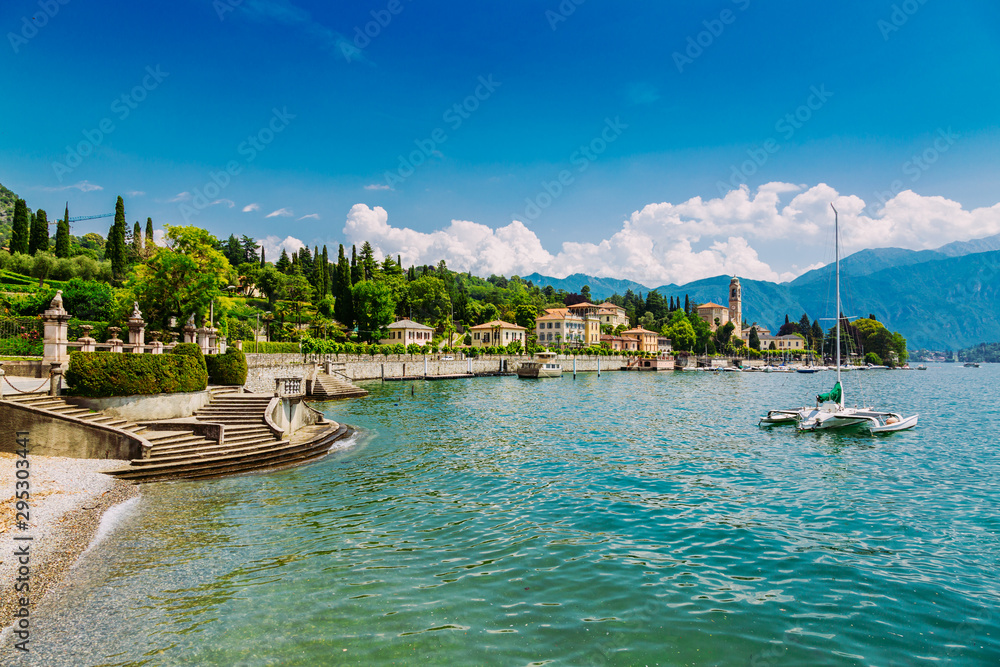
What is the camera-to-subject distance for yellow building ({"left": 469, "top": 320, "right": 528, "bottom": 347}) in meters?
101

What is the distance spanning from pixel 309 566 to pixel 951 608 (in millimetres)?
10560

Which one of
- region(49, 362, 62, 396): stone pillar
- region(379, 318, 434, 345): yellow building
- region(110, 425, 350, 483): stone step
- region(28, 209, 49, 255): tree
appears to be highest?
region(28, 209, 49, 255): tree

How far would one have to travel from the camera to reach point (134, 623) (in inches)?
266

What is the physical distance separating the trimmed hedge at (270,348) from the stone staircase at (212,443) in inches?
1463

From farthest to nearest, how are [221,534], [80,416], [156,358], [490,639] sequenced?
[156,358] → [80,416] → [221,534] → [490,639]

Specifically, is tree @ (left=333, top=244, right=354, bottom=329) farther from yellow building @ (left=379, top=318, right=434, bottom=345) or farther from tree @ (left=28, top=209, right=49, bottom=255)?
tree @ (left=28, top=209, right=49, bottom=255)

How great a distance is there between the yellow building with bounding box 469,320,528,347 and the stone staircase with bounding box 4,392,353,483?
80296 mm

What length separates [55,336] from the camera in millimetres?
16016

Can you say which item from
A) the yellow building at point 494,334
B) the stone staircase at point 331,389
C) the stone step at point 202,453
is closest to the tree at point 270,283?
the yellow building at point 494,334

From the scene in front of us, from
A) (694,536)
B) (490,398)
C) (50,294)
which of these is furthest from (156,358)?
(50,294)

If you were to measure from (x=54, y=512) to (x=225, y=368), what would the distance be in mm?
12429

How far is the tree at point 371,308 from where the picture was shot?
8419 centimetres

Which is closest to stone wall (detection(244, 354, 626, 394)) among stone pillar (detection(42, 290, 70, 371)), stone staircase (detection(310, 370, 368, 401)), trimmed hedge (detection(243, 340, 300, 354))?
stone staircase (detection(310, 370, 368, 401))

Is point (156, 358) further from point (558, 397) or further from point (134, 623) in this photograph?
point (558, 397)
